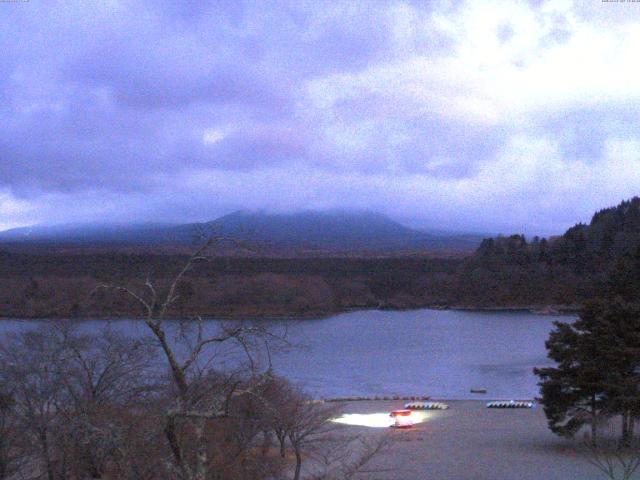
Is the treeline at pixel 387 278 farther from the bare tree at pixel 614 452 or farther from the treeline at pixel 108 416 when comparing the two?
the treeline at pixel 108 416

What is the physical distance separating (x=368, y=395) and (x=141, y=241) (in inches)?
1883

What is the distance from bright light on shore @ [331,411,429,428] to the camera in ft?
59.5

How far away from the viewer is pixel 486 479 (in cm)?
1178

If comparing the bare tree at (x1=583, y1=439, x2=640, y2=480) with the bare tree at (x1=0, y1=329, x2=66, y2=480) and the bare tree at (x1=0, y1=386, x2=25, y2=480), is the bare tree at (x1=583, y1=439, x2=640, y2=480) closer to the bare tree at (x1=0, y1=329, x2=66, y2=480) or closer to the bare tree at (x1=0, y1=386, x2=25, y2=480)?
the bare tree at (x1=0, y1=329, x2=66, y2=480)

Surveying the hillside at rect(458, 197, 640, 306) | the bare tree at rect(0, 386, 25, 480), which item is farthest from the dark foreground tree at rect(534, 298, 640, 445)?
the hillside at rect(458, 197, 640, 306)

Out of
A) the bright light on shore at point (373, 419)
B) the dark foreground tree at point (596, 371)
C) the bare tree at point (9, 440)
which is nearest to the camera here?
the bare tree at point (9, 440)

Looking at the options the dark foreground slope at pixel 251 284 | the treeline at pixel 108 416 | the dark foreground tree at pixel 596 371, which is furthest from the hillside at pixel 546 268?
the treeline at pixel 108 416

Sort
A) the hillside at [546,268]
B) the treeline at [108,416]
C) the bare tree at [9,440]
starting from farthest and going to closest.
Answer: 1. the hillside at [546,268]
2. the bare tree at [9,440]
3. the treeline at [108,416]

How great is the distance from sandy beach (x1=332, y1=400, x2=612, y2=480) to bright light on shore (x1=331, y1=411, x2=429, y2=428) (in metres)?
0.28

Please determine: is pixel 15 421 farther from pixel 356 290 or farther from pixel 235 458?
pixel 356 290

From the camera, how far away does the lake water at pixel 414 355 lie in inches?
1045

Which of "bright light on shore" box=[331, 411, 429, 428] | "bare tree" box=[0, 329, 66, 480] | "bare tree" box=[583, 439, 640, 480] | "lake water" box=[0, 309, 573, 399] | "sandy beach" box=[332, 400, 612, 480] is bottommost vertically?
"lake water" box=[0, 309, 573, 399]

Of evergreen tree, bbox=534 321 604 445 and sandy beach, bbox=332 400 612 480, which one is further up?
evergreen tree, bbox=534 321 604 445

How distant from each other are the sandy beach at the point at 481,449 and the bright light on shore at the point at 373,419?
28cm
